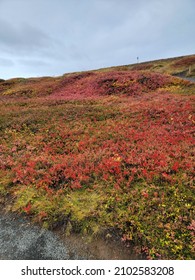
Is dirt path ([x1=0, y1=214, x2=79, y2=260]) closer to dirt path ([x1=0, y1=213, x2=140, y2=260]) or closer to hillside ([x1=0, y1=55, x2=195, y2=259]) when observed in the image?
dirt path ([x1=0, y1=213, x2=140, y2=260])

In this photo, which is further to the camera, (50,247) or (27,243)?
(27,243)

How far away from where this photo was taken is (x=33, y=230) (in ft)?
22.2

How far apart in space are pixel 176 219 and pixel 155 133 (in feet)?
22.9

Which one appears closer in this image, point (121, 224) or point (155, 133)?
point (121, 224)

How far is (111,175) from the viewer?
351 inches


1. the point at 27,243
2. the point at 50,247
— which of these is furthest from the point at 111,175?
the point at 27,243

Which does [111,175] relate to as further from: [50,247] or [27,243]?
[27,243]

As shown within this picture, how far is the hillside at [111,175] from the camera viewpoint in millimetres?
6387

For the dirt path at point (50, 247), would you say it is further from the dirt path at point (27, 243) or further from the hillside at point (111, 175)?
the hillside at point (111, 175)

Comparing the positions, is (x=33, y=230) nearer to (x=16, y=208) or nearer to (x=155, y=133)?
(x=16, y=208)

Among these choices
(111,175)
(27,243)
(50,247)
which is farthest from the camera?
(111,175)

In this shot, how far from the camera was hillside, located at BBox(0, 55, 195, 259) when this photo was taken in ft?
21.0
